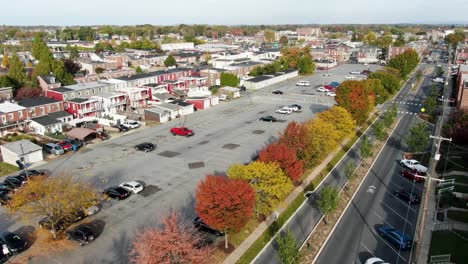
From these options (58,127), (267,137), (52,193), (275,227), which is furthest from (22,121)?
(275,227)

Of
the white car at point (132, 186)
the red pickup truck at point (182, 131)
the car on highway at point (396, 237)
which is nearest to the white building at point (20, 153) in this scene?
the white car at point (132, 186)

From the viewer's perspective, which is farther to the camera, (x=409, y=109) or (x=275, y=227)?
(x=409, y=109)

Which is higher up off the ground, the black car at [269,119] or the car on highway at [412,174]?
the black car at [269,119]

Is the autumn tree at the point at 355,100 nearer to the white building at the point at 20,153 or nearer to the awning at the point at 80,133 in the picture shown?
the awning at the point at 80,133

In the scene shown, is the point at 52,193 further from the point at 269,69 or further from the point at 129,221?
the point at 269,69

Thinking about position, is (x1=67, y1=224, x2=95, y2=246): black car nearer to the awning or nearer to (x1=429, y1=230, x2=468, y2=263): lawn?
(x1=429, y1=230, x2=468, y2=263): lawn

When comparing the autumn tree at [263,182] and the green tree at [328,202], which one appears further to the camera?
the autumn tree at [263,182]

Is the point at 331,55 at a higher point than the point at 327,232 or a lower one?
higher
